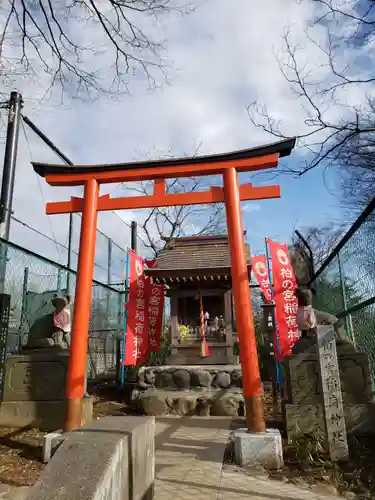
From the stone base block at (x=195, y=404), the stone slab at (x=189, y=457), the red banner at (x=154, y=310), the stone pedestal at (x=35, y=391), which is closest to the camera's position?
the stone slab at (x=189, y=457)

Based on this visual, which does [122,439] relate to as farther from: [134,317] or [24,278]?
[134,317]

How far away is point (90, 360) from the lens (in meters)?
11.0

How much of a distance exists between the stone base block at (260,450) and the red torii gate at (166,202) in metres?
0.21

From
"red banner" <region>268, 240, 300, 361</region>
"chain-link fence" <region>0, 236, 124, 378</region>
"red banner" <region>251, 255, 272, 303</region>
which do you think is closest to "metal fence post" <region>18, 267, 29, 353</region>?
"chain-link fence" <region>0, 236, 124, 378</region>

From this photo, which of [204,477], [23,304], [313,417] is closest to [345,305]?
[313,417]

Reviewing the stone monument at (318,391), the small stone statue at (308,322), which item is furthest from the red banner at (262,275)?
the stone monument at (318,391)

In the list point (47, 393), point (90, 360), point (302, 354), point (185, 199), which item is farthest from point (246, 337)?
point (90, 360)

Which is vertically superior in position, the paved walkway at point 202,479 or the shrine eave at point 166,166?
the shrine eave at point 166,166

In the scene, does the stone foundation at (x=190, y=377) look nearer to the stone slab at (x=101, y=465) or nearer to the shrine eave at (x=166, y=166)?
the shrine eave at (x=166, y=166)

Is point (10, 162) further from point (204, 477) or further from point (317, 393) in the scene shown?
point (317, 393)

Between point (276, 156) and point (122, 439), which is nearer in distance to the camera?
point (122, 439)

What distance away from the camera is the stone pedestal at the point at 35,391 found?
6.00m

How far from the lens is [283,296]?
9070mm

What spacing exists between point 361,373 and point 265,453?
199 cm
